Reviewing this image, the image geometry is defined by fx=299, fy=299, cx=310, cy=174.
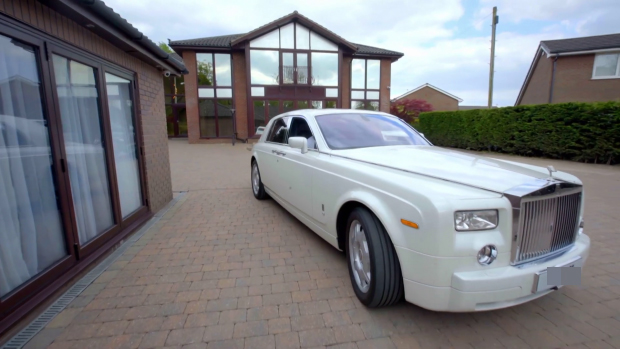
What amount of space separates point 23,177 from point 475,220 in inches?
132

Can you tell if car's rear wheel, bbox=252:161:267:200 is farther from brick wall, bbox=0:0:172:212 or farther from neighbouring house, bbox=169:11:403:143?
neighbouring house, bbox=169:11:403:143

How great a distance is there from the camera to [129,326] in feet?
7.22

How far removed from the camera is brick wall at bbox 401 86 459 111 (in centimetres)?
3458

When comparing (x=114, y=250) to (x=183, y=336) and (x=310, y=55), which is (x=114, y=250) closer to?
(x=183, y=336)

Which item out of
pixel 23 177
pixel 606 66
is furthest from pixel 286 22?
pixel 606 66

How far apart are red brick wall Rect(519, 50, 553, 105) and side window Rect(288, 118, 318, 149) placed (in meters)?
23.3

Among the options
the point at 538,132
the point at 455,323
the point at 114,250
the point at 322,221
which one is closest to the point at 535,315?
the point at 455,323

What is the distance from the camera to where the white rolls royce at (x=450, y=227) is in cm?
178

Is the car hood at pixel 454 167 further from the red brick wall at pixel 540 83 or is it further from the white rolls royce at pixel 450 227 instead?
the red brick wall at pixel 540 83

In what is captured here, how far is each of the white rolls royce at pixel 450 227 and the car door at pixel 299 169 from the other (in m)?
0.37

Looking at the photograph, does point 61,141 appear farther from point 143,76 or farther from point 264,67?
point 264,67

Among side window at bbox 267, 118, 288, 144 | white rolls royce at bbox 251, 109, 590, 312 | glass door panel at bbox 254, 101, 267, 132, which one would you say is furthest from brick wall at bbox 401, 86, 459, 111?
white rolls royce at bbox 251, 109, 590, 312

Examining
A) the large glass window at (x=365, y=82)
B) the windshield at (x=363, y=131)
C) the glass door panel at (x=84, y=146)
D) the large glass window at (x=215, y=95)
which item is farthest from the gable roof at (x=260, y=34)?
the windshield at (x=363, y=131)

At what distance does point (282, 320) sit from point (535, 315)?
1911 mm
